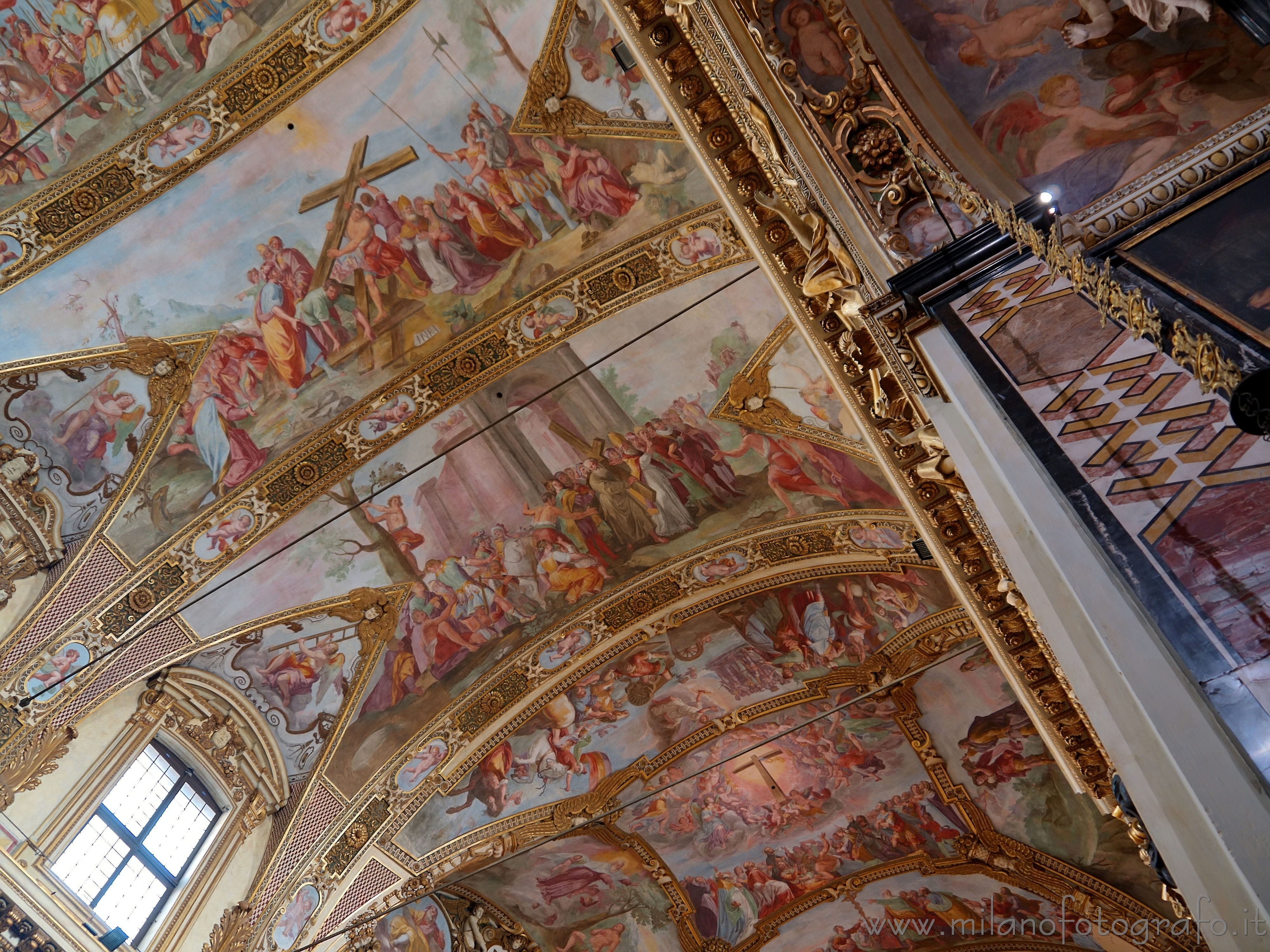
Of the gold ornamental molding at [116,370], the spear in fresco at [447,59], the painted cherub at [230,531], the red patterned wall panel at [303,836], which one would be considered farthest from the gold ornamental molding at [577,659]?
the spear in fresco at [447,59]

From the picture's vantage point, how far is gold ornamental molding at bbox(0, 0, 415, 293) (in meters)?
8.03

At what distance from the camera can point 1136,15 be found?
386 centimetres

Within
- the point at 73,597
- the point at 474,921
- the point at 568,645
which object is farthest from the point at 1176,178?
the point at 474,921

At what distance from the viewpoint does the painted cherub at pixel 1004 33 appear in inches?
174

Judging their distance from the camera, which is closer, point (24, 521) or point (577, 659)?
point (24, 521)

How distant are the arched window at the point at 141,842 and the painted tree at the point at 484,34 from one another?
7.69 metres

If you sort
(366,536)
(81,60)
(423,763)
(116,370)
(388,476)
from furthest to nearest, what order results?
(423,763)
(366,536)
(388,476)
(116,370)
(81,60)

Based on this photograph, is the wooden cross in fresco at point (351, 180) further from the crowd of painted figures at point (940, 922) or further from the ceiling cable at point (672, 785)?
the crowd of painted figures at point (940, 922)

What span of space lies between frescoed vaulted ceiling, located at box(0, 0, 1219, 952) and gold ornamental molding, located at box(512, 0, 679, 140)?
3 cm

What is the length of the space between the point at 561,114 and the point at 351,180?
2.04 m

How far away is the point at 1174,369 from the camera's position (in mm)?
A: 2838

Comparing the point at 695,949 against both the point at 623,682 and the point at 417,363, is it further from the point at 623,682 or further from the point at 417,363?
the point at 417,363

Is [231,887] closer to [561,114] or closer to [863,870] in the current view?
[863,870]

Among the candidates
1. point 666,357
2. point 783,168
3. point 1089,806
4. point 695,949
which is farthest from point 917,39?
point 695,949
